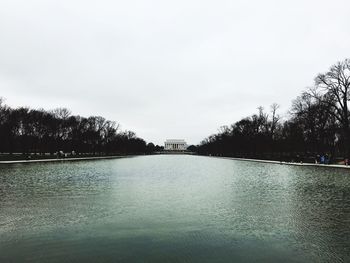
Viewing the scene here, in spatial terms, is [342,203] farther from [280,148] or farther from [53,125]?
[53,125]

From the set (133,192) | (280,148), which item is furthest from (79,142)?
(133,192)

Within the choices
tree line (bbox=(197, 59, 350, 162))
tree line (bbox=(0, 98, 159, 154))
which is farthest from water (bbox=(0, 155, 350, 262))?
tree line (bbox=(0, 98, 159, 154))

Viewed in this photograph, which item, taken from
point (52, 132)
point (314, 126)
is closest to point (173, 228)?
point (314, 126)

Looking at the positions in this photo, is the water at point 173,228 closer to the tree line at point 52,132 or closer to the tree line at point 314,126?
the tree line at point 314,126

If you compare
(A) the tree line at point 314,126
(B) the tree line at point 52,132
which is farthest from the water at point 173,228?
(B) the tree line at point 52,132

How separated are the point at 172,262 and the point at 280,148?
78271mm

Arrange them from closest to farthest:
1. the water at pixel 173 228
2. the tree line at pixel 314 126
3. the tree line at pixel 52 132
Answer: the water at pixel 173 228, the tree line at pixel 314 126, the tree line at pixel 52 132

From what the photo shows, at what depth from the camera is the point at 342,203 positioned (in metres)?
15.4

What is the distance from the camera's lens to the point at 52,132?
87188 mm

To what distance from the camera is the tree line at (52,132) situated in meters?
72.4

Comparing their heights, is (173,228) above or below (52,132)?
below

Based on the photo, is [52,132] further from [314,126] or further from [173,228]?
[173,228]

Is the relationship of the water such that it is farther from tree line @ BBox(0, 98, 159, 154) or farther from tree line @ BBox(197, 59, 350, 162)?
tree line @ BBox(0, 98, 159, 154)

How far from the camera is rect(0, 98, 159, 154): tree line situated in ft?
237
